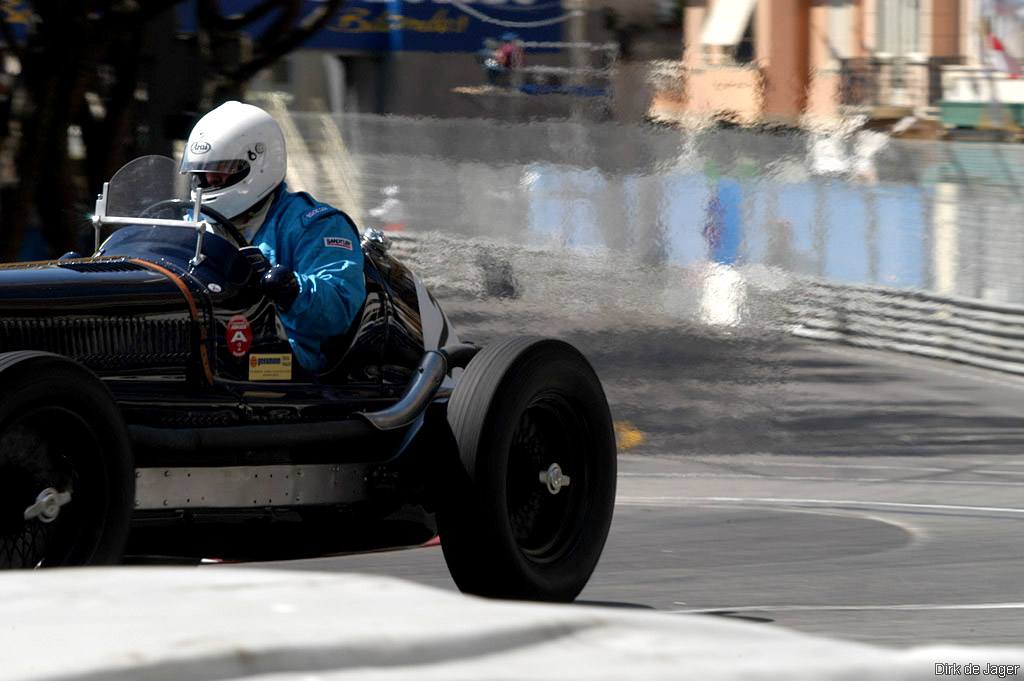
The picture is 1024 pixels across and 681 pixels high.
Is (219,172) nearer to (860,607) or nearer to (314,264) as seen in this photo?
(314,264)

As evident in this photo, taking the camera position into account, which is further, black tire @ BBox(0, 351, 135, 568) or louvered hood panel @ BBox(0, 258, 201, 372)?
louvered hood panel @ BBox(0, 258, 201, 372)

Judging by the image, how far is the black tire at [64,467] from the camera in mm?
3977

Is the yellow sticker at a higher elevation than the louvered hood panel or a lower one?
lower

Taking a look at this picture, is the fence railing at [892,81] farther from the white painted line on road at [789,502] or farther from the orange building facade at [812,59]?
the white painted line on road at [789,502]

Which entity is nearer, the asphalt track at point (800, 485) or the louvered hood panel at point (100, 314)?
the louvered hood panel at point (100, 314)

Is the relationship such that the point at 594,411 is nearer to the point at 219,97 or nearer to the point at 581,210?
the point at 219,97

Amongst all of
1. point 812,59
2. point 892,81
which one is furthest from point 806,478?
point 892,81

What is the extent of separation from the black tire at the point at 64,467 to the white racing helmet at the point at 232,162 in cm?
141

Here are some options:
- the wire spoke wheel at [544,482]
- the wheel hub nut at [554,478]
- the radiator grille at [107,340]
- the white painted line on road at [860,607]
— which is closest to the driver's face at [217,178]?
the radiator grille at [107,340]

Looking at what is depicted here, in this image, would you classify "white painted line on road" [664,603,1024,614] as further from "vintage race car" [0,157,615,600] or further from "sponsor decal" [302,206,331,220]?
"sponsor decal" [302,206,331,220]

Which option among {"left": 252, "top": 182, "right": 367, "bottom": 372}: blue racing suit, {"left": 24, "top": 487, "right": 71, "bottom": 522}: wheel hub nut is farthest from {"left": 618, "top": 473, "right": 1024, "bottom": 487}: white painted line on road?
{"left": 24, "top": 487, "right": 71, "bottom": 522}: wheel hub nut

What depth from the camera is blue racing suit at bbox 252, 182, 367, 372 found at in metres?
5.33

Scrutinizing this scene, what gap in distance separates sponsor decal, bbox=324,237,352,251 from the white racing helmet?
268 mm

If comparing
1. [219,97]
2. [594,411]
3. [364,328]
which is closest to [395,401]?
[364,328]
